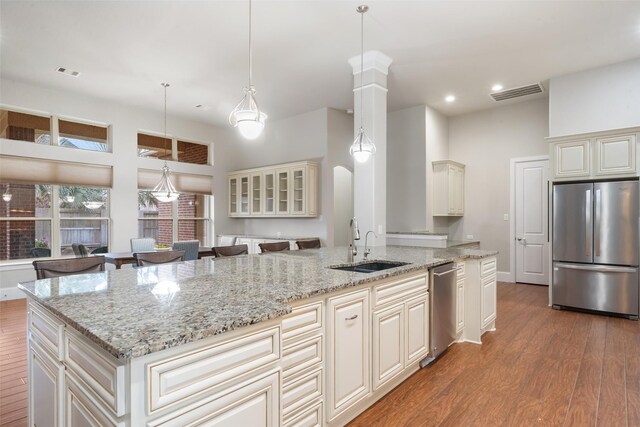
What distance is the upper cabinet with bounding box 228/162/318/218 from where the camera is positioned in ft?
20.8

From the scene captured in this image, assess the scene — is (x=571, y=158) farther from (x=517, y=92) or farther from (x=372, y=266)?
(x=372, y=266)

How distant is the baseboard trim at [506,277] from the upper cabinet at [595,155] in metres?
2.39

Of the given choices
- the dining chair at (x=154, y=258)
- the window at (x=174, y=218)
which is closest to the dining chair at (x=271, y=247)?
the dining chair at (x=154, y=258)

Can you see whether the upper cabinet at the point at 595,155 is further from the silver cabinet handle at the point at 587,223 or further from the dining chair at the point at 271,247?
Answer: the dining chair at the point at 271,247

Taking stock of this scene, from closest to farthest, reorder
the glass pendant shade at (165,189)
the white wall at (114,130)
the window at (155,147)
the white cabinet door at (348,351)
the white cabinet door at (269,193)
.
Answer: the white cabinet door at (348,351)
the glass pendant shade at (165,189)
the white wall at (114,130)
the window at (155,147)
the white cabinet door at (269,193)

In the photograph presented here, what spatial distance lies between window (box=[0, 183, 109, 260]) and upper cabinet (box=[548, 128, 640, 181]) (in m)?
7.27

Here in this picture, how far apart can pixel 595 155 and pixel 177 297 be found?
5135 mm

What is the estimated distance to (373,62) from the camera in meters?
4.30

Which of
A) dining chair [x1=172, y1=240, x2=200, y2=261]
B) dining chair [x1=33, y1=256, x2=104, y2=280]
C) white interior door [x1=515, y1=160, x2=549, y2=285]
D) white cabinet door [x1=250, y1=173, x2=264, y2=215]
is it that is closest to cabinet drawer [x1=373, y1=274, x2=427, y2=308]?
dining chair [x1=33, y1=256, x2=104, y2=280]

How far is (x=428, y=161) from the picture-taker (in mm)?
6332

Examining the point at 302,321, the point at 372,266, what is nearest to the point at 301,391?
the point at 302,321

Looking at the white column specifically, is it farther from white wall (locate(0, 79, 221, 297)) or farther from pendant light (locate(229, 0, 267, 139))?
white wall (locate(0, 79, 221, 297))

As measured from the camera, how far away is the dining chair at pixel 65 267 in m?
2.33

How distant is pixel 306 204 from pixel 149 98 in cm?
328
